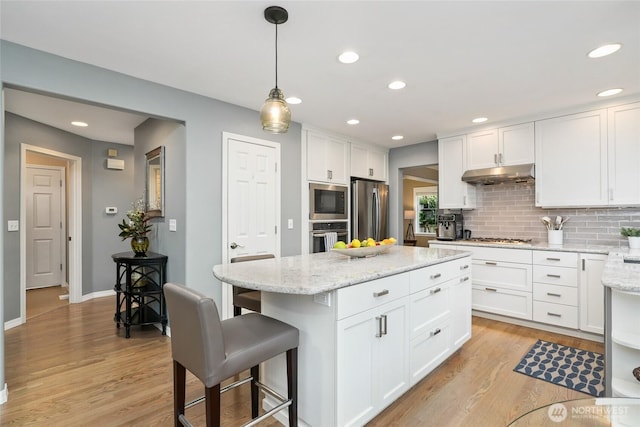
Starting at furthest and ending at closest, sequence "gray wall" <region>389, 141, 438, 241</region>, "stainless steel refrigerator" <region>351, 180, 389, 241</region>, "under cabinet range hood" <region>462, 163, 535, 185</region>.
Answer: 1. "gray wall" <region>389, 141, 438, 241</region>
2. "stainless steel refrigerator" <region>351, 180, 389, 241</region>
3. "under cabinet range hood" <region>462, 163, 535, 185</region>

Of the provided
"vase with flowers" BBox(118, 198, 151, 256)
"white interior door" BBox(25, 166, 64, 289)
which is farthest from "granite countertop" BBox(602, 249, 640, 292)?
"white interior door" BBox(25, 166, 64, 289)

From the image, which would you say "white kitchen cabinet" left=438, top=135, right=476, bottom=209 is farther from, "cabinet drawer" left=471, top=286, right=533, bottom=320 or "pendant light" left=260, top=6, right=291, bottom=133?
"pendant light" left=260, top=6, right=291, bottom=133

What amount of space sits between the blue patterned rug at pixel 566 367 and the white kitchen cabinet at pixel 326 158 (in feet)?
9.63

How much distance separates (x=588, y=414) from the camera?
1.21 meters

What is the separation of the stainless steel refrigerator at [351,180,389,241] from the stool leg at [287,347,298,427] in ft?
10.3

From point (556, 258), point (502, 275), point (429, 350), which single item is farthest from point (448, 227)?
point (429, 350)

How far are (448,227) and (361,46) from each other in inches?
114

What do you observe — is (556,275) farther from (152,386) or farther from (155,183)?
(155,183)

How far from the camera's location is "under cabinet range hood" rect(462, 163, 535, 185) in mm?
3676

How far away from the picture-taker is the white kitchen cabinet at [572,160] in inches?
130

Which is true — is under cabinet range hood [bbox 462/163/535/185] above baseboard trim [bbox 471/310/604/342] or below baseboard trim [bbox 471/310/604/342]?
above

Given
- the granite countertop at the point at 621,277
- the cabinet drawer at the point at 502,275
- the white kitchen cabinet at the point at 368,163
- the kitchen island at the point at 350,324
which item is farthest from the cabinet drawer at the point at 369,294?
the white kitchen cabinet at the point at 368,163

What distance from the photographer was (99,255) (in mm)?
4992

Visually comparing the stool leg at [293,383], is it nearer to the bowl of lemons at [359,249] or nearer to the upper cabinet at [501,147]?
the bowl of lemons at [359,249]
